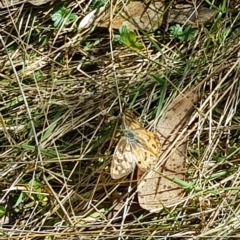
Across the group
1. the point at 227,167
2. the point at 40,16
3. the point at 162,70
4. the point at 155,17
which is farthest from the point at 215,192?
the point at 40,16

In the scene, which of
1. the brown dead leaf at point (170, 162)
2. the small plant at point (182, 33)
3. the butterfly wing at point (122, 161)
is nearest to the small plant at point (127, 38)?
the small plant at point (182, 33)

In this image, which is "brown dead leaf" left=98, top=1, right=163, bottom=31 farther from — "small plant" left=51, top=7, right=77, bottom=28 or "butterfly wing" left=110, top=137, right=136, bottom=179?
"butterfly wing" left=110, top=137, right=136, bottom=179

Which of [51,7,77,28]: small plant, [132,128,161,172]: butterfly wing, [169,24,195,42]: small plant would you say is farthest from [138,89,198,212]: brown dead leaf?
[51,7,77,28]: small plant

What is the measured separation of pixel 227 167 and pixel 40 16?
2.83 feet

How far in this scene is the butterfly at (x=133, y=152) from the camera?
6.63 feet

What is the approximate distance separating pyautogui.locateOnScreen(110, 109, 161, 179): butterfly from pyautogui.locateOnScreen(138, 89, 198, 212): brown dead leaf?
0.04 metres

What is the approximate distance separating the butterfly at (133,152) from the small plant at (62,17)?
0.49m

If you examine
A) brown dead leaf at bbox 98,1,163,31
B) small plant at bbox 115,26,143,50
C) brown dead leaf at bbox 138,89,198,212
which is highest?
brown dead leaf at bbox 98,1,163,31

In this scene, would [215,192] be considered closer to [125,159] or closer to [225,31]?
[125,159]

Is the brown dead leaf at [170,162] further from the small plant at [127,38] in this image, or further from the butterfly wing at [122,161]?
the small plant at [127,38]

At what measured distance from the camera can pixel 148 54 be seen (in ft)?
7.66

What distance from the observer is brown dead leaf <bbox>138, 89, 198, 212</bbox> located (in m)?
2.06

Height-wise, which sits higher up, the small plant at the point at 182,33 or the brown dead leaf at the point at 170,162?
the small plant at the point at 182,33

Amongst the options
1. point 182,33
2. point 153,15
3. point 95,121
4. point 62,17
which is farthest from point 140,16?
point 95,121
